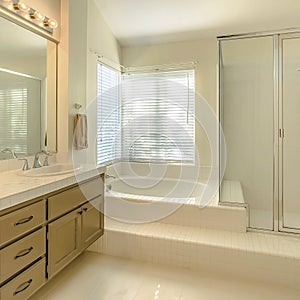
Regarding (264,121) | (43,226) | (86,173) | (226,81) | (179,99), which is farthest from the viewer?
(179,99)

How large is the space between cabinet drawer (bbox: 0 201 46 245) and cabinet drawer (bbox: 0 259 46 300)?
0.26m

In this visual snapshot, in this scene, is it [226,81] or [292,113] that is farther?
[226,81]

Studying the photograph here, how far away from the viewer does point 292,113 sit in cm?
323

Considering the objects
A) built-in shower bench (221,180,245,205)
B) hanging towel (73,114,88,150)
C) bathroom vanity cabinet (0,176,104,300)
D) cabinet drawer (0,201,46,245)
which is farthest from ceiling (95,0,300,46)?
cabinet drawer (0,201,46,245)

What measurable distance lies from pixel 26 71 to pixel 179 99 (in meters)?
2.12

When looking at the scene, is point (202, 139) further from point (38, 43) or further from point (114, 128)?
point (38, 43)

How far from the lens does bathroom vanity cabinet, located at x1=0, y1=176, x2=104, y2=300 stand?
1492mm

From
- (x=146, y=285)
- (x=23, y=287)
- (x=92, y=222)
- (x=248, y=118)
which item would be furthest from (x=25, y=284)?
(x=248, y=118)

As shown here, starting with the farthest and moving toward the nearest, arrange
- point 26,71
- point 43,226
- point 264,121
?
point 264,121 → point 26,71 → point 43,226

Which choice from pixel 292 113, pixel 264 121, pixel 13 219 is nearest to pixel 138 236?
pixel 13 219

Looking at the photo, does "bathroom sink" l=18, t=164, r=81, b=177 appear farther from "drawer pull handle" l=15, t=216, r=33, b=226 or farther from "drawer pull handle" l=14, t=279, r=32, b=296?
"drawer pull handle" l=14, t=279, r=32, b=296

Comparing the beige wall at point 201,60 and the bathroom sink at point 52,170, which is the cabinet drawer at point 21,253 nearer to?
the bathroom sink at point 52,170

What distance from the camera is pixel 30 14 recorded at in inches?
94.7

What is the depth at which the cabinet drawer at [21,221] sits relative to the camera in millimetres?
1453
